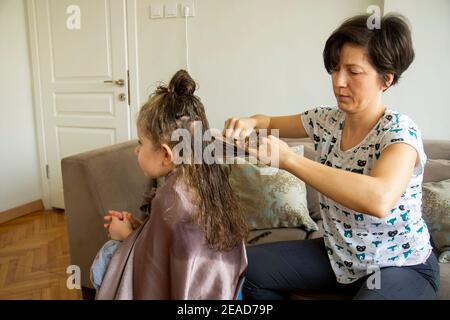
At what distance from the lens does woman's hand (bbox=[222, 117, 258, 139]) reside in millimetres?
1012

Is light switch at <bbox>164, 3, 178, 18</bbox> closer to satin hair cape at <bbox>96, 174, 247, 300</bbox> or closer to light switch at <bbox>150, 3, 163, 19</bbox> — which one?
light switch at <bbox>150, 3, 163, 19</bbox>

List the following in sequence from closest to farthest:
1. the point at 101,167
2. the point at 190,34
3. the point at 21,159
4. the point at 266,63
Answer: the point at 101,167 < the point at 266,63 < the point at 190,34 < the point at 21,159

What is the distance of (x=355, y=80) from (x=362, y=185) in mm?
324

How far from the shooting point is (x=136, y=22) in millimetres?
2682

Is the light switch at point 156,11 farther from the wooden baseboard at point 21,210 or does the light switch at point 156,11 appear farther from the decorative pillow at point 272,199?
the wooden baseboard at point 21,210

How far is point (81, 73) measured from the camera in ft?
9.55

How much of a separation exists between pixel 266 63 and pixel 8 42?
79.0 inches

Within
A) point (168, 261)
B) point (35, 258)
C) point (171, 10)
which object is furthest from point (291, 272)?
point (171, 10)

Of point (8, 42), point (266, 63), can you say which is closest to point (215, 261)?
point (266, 63)

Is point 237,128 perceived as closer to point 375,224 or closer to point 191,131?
point 191,131

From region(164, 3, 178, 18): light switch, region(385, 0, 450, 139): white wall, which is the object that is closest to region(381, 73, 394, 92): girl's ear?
region(385, 0, 450, 139): white wall

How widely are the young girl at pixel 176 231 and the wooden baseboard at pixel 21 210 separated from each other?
2389 mm

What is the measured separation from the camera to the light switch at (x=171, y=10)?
2547mm
